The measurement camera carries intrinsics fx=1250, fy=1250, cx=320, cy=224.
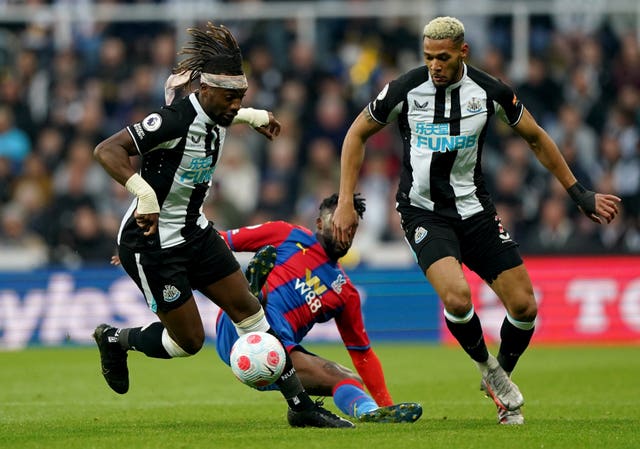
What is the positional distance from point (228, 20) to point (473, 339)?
1172 cm

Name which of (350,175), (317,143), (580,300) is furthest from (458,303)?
(317,143)

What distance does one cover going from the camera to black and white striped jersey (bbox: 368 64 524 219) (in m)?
8.38

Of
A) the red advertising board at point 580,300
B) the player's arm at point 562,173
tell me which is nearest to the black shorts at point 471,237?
the player's arm at point 562,173

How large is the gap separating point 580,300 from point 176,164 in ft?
30.9

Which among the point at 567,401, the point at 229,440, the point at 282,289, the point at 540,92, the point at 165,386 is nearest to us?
the point at 229,440

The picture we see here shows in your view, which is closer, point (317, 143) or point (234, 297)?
point (234, 297)

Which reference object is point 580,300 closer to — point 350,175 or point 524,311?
point 524,311

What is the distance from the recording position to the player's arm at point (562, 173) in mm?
8398

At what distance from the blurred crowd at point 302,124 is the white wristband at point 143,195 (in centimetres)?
965

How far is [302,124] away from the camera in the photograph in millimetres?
18328

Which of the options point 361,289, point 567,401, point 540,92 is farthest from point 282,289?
point 540,92

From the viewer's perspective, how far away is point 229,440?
23.6 feet

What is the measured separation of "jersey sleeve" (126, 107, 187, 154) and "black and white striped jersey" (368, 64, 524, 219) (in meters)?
1.38

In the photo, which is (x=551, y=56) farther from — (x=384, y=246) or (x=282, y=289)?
(x=282, y=289)
